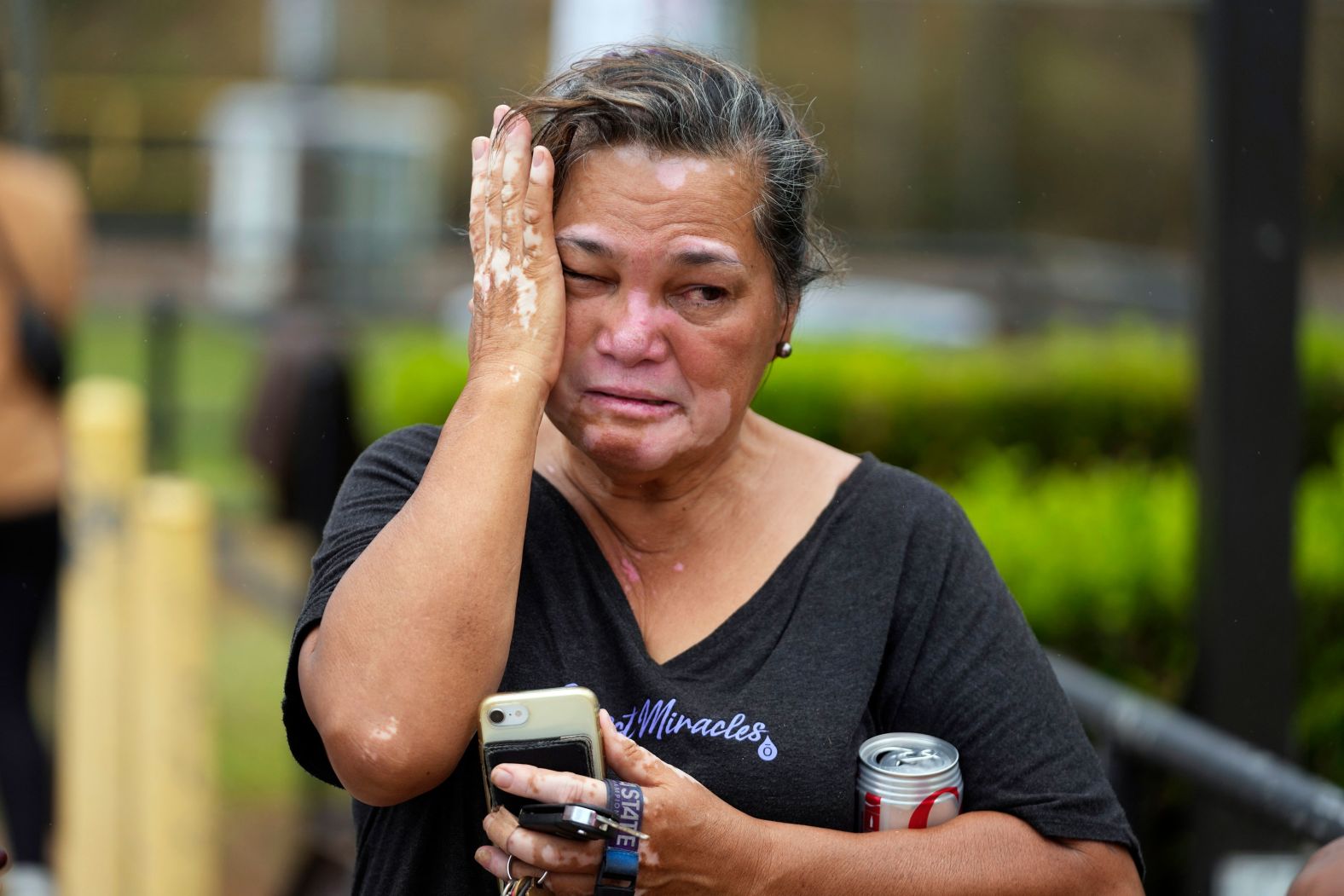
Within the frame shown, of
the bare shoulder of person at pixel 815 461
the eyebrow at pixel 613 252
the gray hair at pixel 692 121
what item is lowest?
the bare shoulder of person at pixel 815 461

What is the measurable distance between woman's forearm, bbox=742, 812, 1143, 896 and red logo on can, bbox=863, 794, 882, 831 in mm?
20

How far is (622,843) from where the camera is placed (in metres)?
1.72

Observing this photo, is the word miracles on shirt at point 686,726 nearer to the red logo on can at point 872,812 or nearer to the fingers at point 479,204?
the red logo on can at point 872,812

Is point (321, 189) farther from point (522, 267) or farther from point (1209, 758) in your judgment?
point (522, 267)

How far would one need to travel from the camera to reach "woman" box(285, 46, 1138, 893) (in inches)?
70.1

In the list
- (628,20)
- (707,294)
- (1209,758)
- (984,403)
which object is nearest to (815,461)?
(707,294)

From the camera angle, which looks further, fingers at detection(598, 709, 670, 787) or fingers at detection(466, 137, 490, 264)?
fingers at detection(466, 137, 490, 264)

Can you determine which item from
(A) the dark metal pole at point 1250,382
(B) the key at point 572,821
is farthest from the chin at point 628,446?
(A) the dark metal pole at point 1250,382

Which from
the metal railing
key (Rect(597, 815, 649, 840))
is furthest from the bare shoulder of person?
the metal railing

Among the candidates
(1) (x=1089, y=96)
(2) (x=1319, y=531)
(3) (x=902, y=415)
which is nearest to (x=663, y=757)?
(2) (x=1319, y=531)

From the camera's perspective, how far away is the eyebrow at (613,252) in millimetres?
1898

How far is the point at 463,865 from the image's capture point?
6.27 feet

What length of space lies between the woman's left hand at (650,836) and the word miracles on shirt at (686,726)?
9 centimetres

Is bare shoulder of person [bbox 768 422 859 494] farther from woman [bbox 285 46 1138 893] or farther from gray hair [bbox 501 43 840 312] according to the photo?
gray hair [bbox 501 43 840 312]
